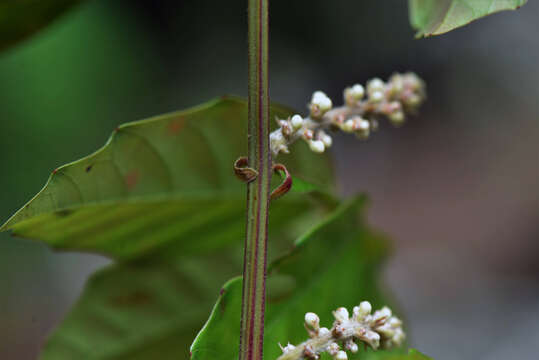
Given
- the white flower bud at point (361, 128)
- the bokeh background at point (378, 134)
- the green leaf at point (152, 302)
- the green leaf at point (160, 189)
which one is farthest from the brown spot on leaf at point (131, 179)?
the bokeh background at point (378, 134)

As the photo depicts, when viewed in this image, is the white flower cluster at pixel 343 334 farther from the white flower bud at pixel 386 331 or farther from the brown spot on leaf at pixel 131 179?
the brown spot on leaf at pixel 131 179

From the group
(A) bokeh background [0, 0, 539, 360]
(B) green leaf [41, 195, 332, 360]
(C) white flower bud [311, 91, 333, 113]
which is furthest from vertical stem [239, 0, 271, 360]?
(A) bokeh background [0, 0, 539, 360]

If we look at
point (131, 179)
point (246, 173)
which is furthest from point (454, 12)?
point (131, 179)

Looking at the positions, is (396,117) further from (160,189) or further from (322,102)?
(160,189)

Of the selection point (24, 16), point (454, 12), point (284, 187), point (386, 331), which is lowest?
point (386, 331)

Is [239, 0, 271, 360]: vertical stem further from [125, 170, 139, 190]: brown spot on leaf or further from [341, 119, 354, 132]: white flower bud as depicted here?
[125, 170, 139, 190]: brown spot on leaf

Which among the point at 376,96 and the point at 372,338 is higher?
the point at 376,96
